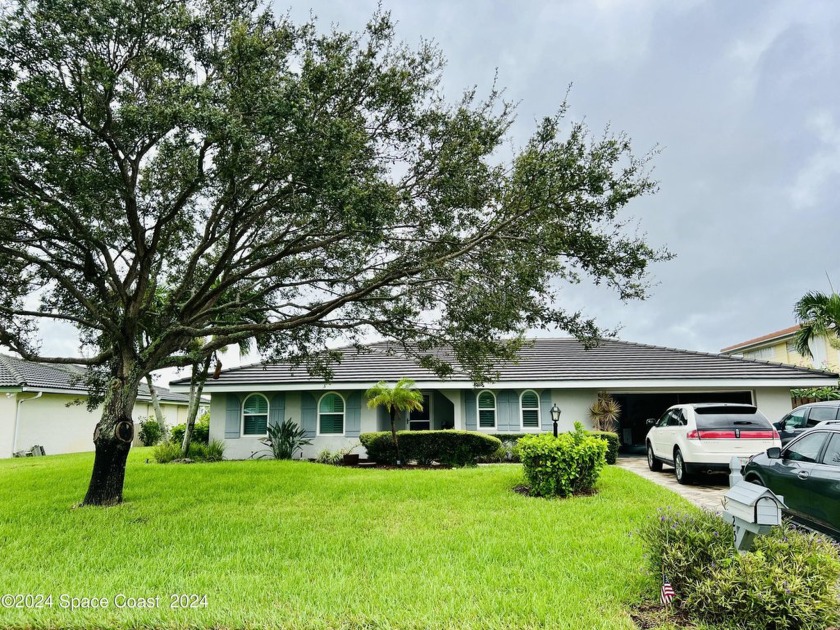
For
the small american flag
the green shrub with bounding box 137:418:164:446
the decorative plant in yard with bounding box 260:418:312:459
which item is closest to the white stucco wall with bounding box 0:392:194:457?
the green shrub with bounding box 137:418:164:446

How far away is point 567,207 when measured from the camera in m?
9.33

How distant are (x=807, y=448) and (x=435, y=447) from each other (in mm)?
11245

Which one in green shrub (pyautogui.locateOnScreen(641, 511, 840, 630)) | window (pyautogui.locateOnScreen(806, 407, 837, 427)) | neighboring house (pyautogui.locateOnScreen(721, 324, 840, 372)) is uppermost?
neighboring house (pyautogui.locateOnScreen(721, 324, 840, 372))

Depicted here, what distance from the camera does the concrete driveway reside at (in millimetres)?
9291

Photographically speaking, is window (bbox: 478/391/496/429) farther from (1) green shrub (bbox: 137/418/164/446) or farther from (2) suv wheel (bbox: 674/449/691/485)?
(1) green shrub (bbox: 137/418/164/446)

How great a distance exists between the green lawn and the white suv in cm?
131

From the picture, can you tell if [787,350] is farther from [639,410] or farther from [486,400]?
[486,400]

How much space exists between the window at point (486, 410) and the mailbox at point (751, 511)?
14637 millimetres

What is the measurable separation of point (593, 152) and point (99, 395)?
1394 cm

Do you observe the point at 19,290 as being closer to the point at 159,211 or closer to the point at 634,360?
the point at 159,211

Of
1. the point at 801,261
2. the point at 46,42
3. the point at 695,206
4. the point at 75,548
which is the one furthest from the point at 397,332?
the point at 801,261

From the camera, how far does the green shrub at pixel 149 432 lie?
3108cm

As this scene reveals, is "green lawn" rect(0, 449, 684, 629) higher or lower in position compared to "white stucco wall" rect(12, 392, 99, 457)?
Result: lower

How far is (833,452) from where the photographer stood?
6285 millimetres
